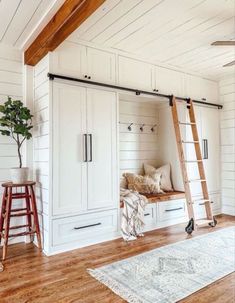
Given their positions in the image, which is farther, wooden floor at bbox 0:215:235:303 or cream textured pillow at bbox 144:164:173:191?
cream textured pillow at bbox 144:164:173:191

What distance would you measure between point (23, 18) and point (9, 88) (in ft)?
3.25

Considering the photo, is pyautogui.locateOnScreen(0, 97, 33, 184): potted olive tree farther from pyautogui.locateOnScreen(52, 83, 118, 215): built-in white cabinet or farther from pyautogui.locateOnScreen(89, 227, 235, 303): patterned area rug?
pyautogui.locateOnScreen(89, 227, 235, 303): patterned area rug

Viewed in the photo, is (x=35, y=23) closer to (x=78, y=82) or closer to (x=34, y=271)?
(x=78, y=82)

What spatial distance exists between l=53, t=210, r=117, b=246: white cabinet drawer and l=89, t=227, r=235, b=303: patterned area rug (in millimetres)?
677

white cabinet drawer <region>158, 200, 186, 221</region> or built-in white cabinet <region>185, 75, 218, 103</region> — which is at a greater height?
built-in white cabinet <region>185, 75, 218, 103</region>

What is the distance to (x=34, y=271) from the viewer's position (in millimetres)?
2494

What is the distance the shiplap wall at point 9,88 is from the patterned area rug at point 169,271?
1.69 m

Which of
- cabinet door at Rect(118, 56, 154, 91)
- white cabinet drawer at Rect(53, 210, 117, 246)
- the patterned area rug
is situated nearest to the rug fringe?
the patterned area rug

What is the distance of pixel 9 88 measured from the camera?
3.33 metres

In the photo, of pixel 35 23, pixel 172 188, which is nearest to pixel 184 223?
pixel 172 188

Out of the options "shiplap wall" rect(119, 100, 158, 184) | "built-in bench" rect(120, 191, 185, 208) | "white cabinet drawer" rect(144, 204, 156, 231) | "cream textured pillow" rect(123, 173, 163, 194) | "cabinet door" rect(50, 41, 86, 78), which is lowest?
"white cabinet drawer" rect(144, 204, 156, 231)

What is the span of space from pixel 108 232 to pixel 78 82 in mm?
2047

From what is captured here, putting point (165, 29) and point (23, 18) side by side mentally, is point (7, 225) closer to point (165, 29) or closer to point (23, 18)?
point (23, 18)

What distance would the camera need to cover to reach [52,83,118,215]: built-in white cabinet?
3.02 metres
